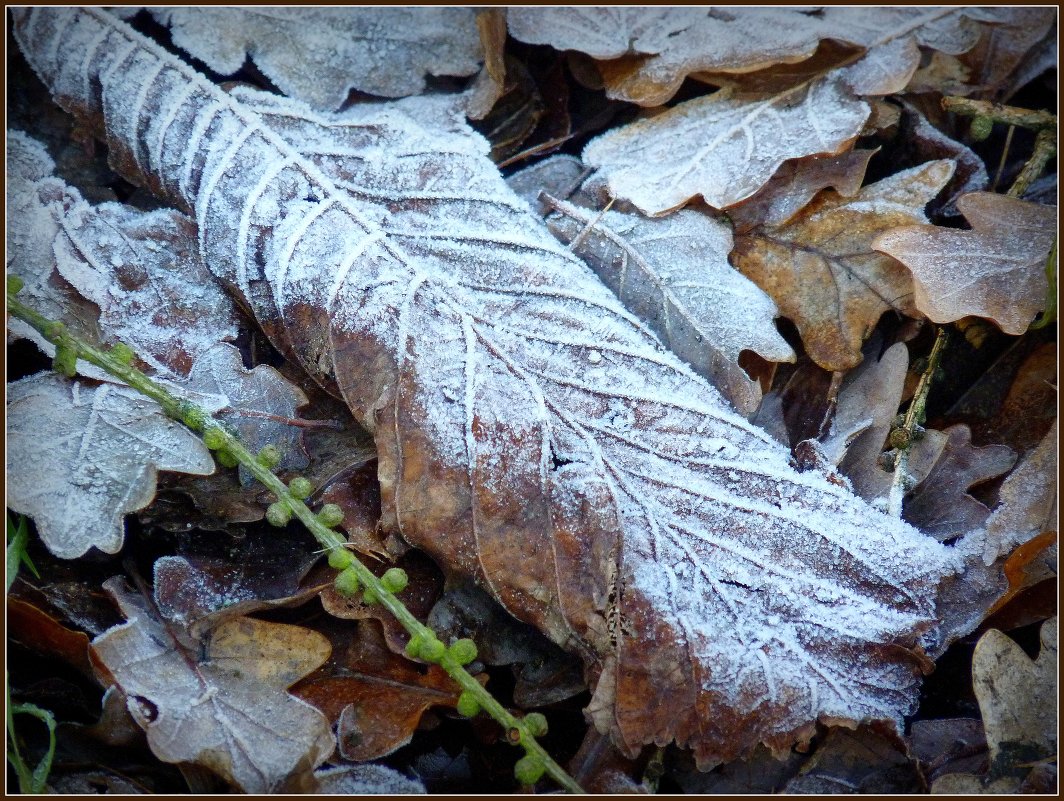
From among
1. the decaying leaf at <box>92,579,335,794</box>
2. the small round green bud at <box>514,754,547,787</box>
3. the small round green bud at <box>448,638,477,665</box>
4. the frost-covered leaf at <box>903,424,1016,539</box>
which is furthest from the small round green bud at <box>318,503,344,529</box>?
the frost-covered leaf at <box>903,424,1016,539</box>

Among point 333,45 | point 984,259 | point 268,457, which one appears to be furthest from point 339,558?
point 984,259

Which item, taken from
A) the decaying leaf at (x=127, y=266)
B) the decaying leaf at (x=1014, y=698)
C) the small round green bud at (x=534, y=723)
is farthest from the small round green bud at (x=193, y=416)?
the decaying leaf at (x=1014, y=698)

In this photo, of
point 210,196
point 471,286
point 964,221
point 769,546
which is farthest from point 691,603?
point 210,196

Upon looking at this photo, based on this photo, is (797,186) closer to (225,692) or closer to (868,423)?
(868,423)

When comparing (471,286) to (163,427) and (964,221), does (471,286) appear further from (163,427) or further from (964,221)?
(964,221)

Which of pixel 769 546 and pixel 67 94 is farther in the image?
pixel 67 94

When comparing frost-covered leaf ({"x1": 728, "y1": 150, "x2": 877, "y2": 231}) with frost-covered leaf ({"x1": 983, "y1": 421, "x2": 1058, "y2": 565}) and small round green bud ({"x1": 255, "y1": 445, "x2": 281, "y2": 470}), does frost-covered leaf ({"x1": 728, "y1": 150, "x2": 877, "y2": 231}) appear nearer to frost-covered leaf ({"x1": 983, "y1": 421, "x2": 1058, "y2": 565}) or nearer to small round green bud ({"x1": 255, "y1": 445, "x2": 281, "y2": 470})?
frost-covered leaf ({"x1": 983, "y1": 421, "x2": 1058, "y2": 565})

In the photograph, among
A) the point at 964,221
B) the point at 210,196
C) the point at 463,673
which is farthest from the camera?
the point at 964,221

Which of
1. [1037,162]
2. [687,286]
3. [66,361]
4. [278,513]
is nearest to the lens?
[278,513]
